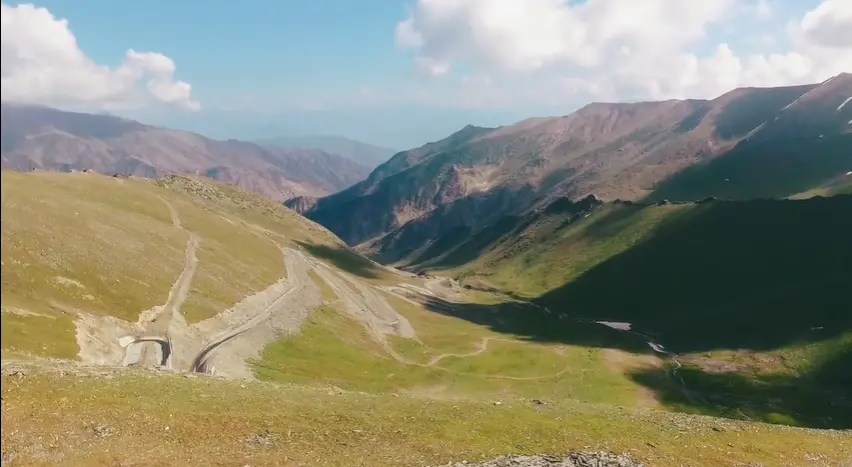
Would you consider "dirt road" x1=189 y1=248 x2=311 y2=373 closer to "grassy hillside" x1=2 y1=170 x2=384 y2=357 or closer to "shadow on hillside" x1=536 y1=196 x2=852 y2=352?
"grassy hillside" x1=2 y1=170 x2=384 y2=357

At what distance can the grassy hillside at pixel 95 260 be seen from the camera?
6769 centimetres

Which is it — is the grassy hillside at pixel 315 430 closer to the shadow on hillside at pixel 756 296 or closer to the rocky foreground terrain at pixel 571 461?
the rocky foreground terrain at pixel 571 461

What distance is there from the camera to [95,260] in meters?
91.8

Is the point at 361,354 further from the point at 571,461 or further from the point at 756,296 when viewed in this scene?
the point at 756,296

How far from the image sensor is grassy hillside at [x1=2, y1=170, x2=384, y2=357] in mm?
67688

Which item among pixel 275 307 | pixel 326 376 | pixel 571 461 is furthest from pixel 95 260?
pixel 571 461

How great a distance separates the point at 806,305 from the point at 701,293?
36778mm

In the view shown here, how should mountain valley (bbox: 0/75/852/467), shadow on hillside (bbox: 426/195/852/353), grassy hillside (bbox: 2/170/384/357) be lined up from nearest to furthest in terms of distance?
1. mountain valley (bbox: 0/75/852/467)
2. grassy hillside (bbox: 2/170/384/357)
3. shadow on hillside (bbox: 426/195/852/353)

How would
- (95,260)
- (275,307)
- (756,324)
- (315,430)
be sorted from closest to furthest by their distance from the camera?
(315,430)
(95,260)
(275,307)
(756,324)

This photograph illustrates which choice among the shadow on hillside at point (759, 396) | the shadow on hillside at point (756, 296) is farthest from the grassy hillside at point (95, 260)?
the shadow on hillside at point (756, 296)

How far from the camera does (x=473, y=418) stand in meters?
45.7

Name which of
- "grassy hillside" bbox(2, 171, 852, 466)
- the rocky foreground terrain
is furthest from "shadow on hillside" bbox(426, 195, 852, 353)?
the rocky foreground terrain

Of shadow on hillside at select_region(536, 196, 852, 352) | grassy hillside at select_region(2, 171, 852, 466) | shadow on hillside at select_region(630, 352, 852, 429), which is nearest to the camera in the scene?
grassy hillside at select_region(2, 171, 852, 466)

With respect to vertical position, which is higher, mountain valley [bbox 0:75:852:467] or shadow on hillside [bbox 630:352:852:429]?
mountain valley [bbox 0:75:852:467]
